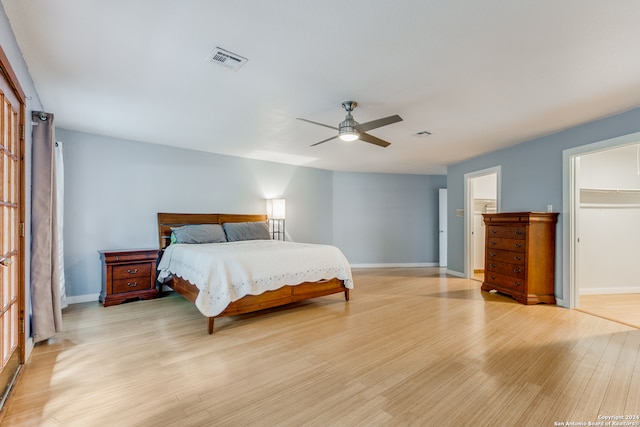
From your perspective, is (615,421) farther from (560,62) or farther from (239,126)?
(239,126)

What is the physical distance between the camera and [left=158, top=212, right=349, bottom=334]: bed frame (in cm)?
325

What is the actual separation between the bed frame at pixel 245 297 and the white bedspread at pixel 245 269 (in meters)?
0.09

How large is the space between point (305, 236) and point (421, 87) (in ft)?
14.8

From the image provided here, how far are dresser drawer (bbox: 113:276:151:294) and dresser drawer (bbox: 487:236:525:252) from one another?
526 centimetres

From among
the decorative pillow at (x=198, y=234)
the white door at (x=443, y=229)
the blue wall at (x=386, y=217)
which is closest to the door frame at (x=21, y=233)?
the decorative pillow at (x=198, y=234)

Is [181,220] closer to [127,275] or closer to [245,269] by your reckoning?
[127,275]

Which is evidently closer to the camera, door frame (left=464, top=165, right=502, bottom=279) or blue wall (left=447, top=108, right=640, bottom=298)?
blue wall (left=447, top=108, right=640, bottom=298)

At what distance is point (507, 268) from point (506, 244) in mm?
356

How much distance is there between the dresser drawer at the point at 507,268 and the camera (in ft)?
13.7

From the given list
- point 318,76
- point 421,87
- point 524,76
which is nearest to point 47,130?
point 318,76

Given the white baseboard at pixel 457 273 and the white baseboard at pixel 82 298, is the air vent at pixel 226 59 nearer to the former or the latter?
the white baseboard at pixel 82 298

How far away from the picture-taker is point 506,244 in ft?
14.6

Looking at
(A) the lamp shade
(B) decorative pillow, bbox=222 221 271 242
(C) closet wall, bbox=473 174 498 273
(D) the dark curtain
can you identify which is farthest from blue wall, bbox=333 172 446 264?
(D) the dark curtain

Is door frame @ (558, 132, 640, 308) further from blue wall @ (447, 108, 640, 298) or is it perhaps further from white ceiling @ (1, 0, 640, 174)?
white ceiling @ (1, 0, 640, 174)
